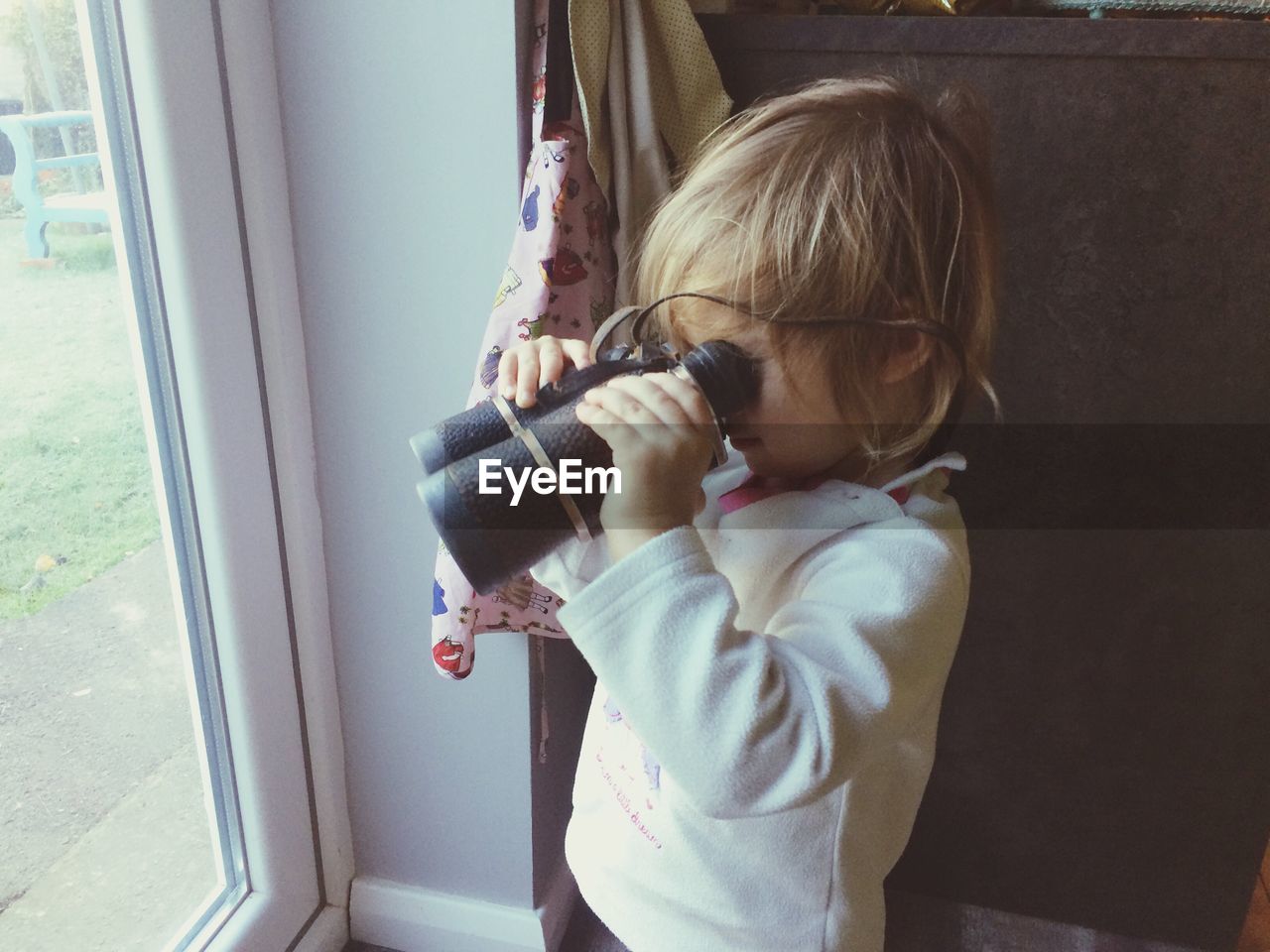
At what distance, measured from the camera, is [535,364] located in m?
0.67

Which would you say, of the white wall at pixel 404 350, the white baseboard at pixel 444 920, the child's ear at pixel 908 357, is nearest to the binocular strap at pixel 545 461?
the child's ear at pixel 908 357

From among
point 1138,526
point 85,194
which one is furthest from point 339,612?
point 1138,526

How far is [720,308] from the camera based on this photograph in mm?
634

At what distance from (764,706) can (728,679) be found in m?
0.02

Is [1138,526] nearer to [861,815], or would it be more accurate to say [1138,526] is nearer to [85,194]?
[861,815]

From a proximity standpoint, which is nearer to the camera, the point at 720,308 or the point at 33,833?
the point at 720,308

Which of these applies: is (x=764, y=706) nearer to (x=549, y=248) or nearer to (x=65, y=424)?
(x=549, y=248)

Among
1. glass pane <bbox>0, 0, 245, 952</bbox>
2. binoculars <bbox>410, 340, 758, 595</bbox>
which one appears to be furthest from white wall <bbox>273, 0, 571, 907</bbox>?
binoculars <bbox>410, 340, 758, 595</bbox>

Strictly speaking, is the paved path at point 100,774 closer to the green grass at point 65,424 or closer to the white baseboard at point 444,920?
the green grass at point 65,424

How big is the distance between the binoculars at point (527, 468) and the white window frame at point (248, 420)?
0.44 m

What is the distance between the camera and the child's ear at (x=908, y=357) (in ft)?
2.09

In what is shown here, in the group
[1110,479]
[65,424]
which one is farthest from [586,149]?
[1110,479]

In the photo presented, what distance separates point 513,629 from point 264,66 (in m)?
0.57

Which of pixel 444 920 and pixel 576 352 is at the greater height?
pixel 576 352
